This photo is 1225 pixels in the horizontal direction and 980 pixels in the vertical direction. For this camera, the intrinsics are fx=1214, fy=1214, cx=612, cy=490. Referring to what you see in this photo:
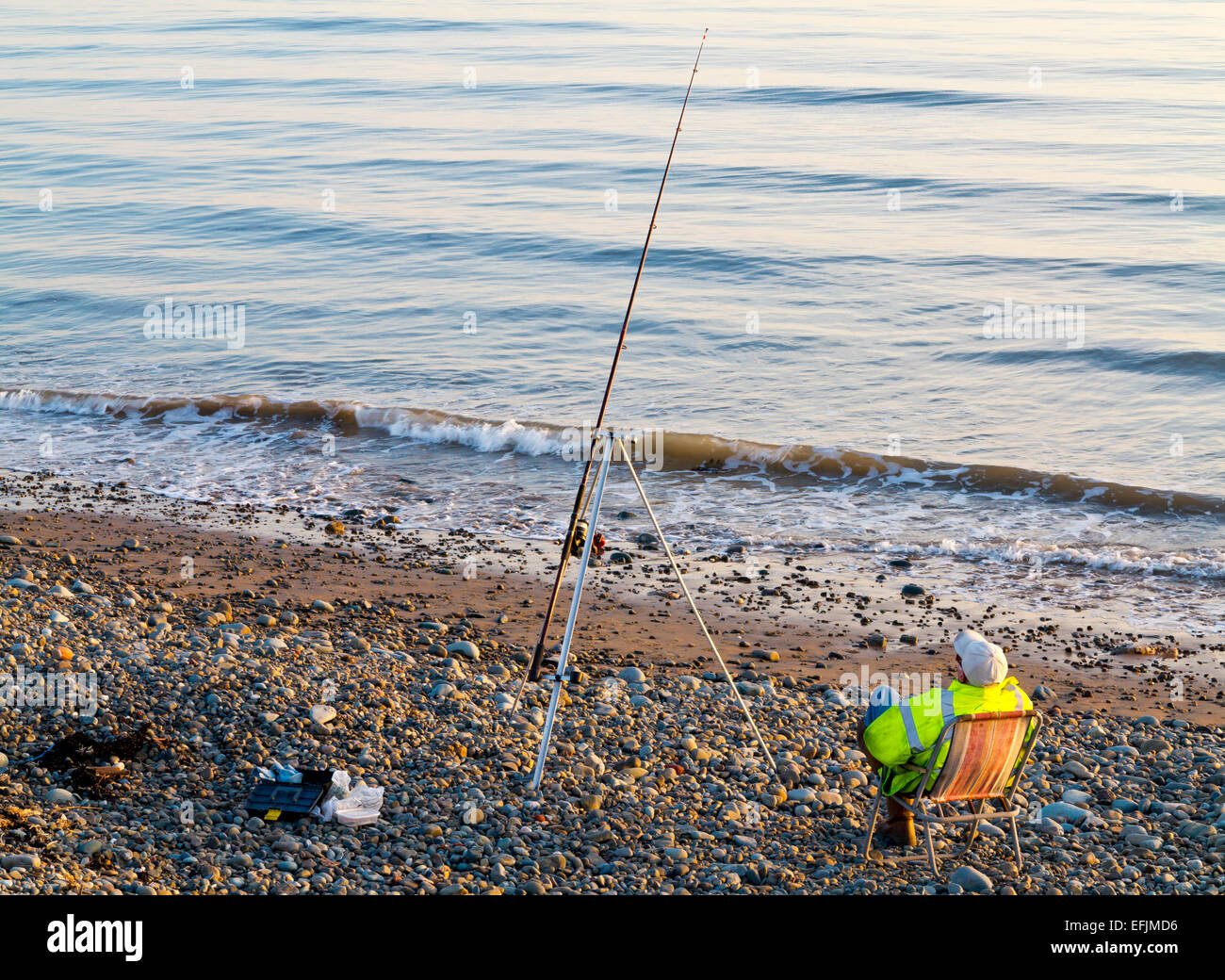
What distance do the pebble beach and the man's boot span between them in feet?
0.28

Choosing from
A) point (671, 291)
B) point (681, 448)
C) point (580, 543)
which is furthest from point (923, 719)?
point (671, 291)

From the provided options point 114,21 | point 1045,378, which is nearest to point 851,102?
point 1045,378

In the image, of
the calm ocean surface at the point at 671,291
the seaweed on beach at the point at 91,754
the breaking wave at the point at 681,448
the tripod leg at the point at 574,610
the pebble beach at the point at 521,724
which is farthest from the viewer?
the calm ocean surface at the point at 671,291

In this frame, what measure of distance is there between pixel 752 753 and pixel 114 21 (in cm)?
6871

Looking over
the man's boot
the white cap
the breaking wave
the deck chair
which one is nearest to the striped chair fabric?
the deck chair

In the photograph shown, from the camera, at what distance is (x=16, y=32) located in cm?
6116

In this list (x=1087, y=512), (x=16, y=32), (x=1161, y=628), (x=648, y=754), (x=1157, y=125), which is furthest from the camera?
(x=16, y=32)

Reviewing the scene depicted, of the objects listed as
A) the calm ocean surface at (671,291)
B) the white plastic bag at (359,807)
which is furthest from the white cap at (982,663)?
the calm ocean surface at (671,291)

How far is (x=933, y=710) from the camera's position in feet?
18.0

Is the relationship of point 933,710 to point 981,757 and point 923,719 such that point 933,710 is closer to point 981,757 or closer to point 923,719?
point 923,719

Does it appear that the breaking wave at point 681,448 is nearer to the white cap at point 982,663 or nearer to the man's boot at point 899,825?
the man's boot at point 899,825

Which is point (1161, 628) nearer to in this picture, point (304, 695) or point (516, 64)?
point (304, 695)

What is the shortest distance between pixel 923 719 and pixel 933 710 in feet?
0.19

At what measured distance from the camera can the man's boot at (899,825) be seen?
5.84 metres
